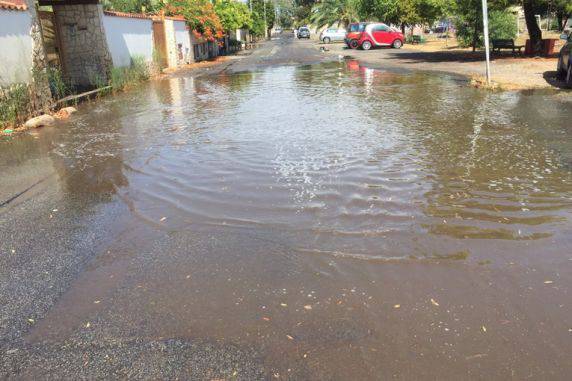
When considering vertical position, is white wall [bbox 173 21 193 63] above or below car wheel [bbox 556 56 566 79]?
above

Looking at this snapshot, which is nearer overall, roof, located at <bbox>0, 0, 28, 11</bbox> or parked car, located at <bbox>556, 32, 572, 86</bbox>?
roof, located at <bbox>0, 0, 28, 11</bbox>

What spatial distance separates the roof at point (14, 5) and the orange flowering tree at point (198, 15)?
17.8 metres

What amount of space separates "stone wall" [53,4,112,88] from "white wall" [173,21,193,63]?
1031cm

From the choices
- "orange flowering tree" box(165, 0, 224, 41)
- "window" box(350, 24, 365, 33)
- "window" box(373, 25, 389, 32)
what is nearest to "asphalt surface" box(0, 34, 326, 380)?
"orange flowering tree" box(165, 0, 224, 41)

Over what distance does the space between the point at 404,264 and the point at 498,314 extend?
2.93 feet

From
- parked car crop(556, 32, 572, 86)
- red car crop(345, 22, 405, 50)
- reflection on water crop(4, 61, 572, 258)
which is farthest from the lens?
red car crop(345, 22, 405, 50)

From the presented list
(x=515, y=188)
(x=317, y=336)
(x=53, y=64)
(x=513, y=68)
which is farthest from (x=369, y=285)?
(x=513, y=68)

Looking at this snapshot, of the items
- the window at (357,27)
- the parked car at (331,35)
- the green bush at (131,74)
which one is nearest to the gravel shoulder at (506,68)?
the green bush at (131,74)

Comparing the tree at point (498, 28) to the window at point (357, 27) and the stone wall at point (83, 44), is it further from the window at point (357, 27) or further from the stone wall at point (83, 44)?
the stone wall at point (83, 44)

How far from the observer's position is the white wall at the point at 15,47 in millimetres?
11102

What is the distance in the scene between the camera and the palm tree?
61.5 meters

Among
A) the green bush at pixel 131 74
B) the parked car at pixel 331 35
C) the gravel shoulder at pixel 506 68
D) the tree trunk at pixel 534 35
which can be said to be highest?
the parked car at pixel 331 35

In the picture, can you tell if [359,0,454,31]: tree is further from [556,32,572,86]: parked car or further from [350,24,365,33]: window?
[556,32,572,86]: parked car

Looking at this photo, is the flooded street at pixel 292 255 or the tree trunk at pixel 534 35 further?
the tree trunk at pixel 534 35
